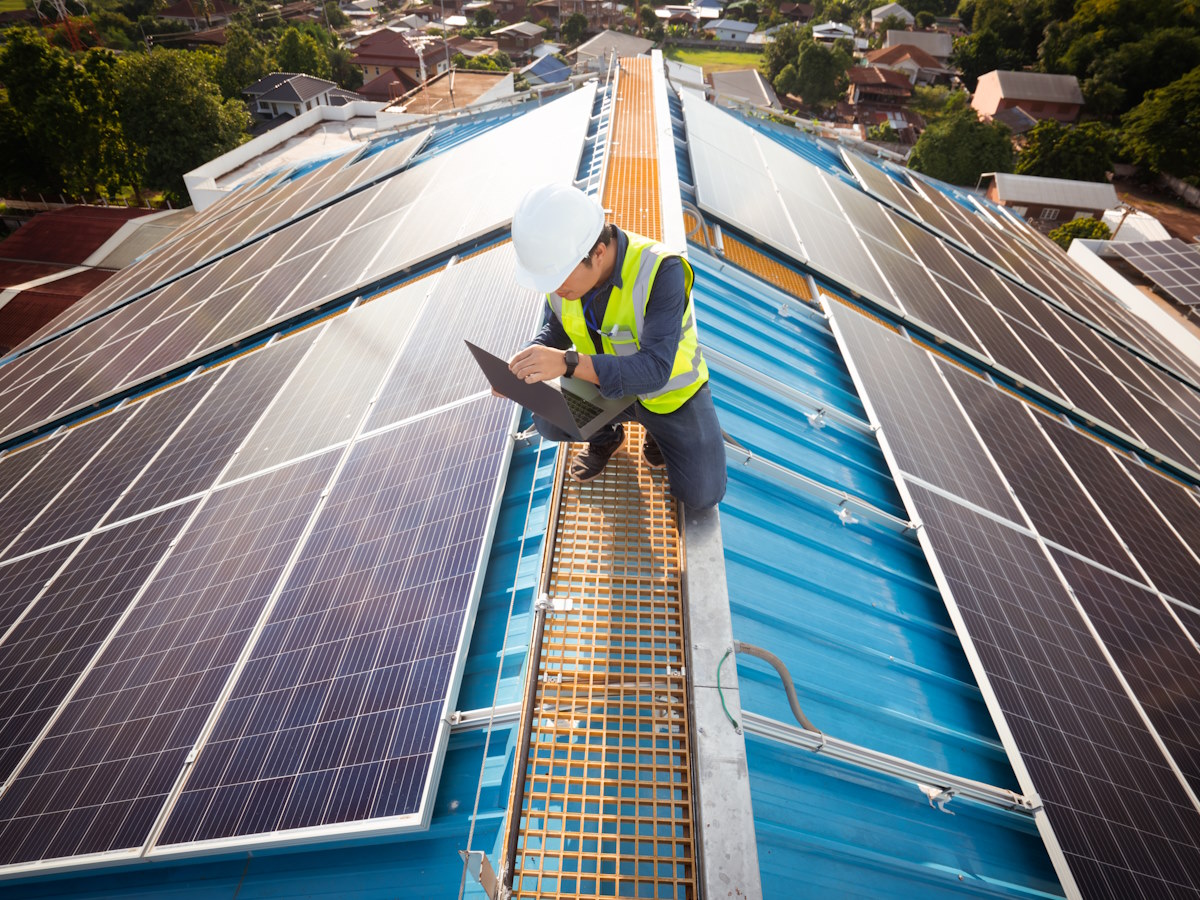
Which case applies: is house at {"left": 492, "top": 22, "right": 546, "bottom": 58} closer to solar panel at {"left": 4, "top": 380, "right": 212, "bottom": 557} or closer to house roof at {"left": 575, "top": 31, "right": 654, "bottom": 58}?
house roof at {"left": 575, "top": 31, "right": 654, "bottom": 58}

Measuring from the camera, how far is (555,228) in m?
3.81

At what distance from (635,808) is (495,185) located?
10991mm

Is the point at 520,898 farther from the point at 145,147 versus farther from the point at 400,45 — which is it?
the point at 400,45

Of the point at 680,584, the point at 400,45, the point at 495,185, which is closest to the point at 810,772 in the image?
the point at 680,584

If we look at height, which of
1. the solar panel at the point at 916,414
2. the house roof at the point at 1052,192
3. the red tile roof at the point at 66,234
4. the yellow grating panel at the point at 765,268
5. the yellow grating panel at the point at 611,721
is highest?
the yellow grating panel at the point at 611,721

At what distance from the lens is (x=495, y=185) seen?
11320 millimetres

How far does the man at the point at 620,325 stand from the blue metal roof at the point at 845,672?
1.38m

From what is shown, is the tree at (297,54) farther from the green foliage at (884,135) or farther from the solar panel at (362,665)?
the solar panel at (362,665)

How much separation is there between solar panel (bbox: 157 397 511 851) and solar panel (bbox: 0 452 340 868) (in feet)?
1.17

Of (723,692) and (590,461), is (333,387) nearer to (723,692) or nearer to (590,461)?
(590,461)

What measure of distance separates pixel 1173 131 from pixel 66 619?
68.3 metres

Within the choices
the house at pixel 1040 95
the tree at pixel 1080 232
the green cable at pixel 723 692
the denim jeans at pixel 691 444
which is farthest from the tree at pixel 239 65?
the house at pixel 1040 95

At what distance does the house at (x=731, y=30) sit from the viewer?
86.5 metres

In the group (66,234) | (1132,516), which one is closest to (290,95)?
(66,234)
